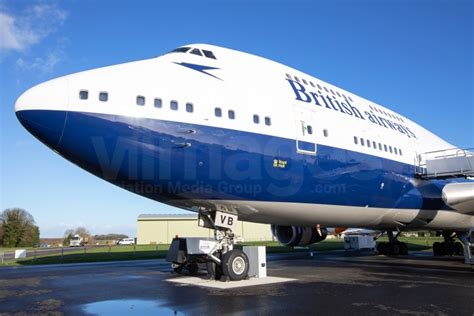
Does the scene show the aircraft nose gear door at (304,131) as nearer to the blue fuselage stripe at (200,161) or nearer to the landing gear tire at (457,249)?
the blue fuselage stripe at (200,161)

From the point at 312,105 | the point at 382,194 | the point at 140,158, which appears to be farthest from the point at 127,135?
the point at 382,194

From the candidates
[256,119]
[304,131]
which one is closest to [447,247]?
[304,131]

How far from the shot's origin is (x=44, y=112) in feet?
29.0

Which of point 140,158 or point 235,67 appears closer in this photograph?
point 140,158

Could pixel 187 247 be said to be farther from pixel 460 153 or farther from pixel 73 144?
pixel 460 153

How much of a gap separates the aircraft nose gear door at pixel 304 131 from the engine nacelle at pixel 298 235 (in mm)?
5073

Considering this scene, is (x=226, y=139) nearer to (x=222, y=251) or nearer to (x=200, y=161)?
(x=200, y=161)

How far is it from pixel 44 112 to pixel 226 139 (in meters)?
4.08

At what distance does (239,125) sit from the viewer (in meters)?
10.7

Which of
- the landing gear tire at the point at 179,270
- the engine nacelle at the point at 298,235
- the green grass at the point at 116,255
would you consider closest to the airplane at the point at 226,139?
the engine nacelle at the point at 298,235

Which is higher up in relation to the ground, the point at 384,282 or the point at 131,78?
the point at 131,78

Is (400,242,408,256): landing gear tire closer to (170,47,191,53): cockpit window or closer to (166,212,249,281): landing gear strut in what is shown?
(166,212,249,281): landing gear strut

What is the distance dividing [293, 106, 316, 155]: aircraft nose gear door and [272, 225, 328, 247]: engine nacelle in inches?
200

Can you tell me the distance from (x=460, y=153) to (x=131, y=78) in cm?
1351
